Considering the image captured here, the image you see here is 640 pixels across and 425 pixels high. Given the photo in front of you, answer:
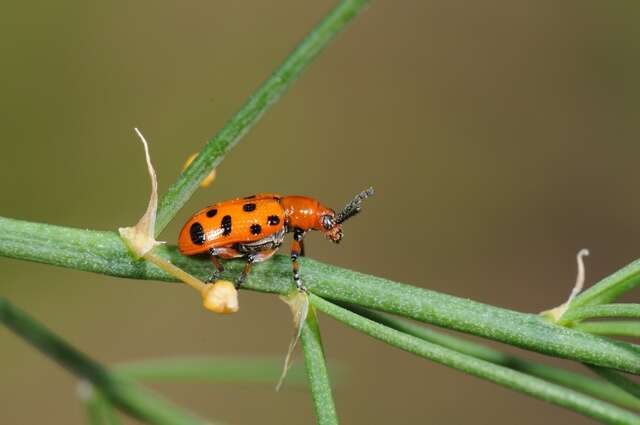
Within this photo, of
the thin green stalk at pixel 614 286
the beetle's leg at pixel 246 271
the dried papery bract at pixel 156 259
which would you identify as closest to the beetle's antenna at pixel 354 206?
the beetle's leg at pixel 246 271

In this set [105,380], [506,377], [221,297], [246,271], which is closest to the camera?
[506,377]

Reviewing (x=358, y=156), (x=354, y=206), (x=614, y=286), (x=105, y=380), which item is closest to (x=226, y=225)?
(x=354, y=206)

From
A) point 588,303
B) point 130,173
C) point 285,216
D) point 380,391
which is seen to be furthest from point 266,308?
point 588,303

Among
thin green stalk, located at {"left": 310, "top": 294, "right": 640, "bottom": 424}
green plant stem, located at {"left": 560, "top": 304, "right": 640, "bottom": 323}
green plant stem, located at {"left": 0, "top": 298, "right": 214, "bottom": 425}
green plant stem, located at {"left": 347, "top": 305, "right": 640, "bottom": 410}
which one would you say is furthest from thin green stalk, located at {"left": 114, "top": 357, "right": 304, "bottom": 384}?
green plant stem, located at {"left": 560, "top": 304, "right": 640, "bottom": 323}

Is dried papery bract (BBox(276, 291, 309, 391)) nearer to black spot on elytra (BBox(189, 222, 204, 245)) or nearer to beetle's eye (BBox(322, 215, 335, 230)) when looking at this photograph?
black spot on elytra (BBox(189, 222, 204, 245))

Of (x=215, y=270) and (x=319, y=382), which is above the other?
(x=215, y=270)

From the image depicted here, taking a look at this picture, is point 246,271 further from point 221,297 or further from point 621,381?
point 621,381

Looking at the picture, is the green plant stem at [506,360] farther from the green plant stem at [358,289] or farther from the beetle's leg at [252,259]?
the beetle's leg at [252,259]
